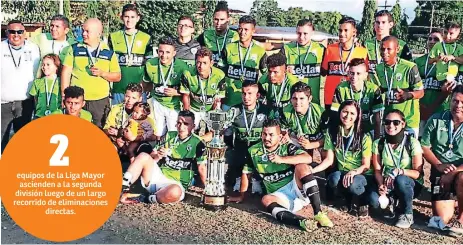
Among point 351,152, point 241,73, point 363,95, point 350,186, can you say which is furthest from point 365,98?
point 241,73

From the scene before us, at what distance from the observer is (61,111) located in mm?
6590

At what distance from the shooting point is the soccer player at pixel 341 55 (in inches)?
264

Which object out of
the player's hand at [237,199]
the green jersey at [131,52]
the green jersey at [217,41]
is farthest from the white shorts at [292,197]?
the green jersey at [131,52]

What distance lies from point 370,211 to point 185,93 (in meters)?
2.51

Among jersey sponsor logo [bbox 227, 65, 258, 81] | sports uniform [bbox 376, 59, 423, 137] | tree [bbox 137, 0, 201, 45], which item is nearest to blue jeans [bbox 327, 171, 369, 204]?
sports uniform [bbox 376, 59, 423, 137]

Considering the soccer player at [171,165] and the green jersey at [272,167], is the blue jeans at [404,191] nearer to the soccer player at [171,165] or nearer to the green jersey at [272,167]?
the green jersey at [272,167]

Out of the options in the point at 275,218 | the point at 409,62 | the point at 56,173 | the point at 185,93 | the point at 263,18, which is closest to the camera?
the point at 56,173

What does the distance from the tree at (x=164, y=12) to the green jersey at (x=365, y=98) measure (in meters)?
13.5

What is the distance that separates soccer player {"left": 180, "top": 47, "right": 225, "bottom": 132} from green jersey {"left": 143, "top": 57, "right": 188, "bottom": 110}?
0.37ft

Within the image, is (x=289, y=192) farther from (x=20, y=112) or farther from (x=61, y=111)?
(x=20, y=112)

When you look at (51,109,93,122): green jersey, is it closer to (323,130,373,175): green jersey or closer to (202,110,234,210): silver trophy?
Answer: (202,110,234,210): silver trophy

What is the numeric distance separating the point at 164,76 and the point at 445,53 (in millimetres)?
3469

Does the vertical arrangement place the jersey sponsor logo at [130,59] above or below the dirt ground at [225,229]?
above

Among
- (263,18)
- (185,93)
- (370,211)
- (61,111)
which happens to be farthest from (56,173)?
(263,18)
